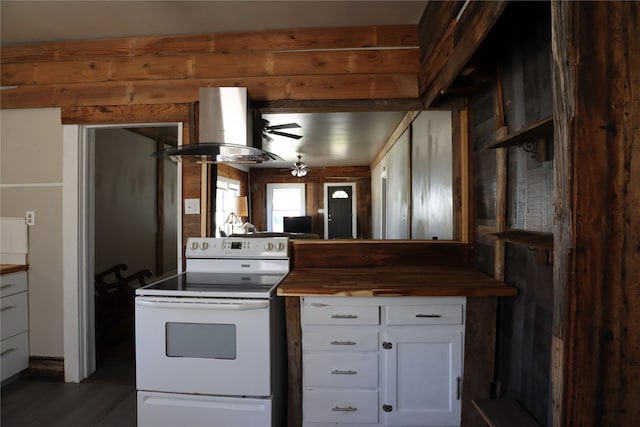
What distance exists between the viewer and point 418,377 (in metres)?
1.67

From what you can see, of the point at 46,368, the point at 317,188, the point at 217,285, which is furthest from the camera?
the point at 317,188

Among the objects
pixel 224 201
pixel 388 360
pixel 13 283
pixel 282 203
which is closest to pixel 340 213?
pixel 282 203

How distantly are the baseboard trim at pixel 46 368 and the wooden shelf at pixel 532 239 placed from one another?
3030 mm

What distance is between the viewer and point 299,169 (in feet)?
10.8

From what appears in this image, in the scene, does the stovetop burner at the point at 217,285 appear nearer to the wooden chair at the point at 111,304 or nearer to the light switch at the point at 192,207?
the light switch at the point at 192,207

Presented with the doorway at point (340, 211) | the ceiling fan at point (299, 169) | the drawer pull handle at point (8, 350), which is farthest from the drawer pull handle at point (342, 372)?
the drawer pull handle at point (8, 350)

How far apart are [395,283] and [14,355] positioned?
273 centimetres

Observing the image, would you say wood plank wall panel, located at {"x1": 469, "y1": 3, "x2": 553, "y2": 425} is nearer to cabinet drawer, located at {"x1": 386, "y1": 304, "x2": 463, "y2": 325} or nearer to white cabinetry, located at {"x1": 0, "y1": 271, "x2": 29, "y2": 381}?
cabinet drawer, located at {"x1": 386, "y1": 304, "x2": 463, "y2": 325}

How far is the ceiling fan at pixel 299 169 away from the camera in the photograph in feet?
→ 10.6

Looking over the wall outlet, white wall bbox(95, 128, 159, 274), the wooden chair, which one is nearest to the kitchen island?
the wall outlet

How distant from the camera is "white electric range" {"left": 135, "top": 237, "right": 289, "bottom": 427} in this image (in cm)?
159

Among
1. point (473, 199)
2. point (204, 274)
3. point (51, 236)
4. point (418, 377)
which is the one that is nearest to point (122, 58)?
point (51, 236)

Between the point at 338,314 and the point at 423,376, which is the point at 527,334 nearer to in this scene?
the point at 423,376

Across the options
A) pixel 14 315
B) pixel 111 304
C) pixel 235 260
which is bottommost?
pixel 111 304
